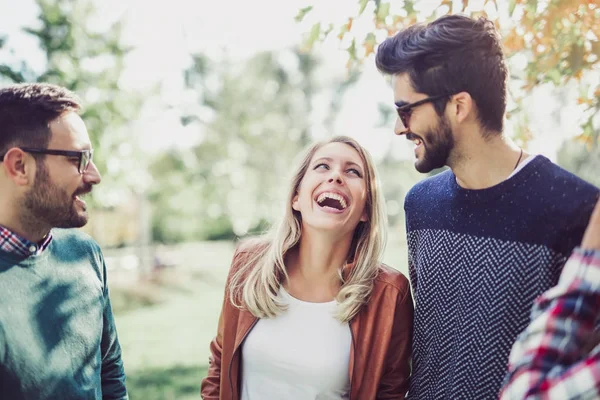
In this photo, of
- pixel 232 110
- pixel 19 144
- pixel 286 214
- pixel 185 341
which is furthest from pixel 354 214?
pixel 232 110

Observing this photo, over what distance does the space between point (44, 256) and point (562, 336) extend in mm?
2118

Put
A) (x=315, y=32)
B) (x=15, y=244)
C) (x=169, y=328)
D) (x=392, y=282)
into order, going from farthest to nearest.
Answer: (x=169, y=328)
(x=315, y=32)
(x=392, y=282)
(x=15, y=244)

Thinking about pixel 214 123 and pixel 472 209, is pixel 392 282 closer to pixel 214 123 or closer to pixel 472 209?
pixel 472 209

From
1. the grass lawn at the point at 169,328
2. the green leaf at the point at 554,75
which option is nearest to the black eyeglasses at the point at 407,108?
the green leaf at the point at 554,75

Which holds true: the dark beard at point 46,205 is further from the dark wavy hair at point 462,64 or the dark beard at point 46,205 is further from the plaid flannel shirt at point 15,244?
the dark wavy hair at point 462,64

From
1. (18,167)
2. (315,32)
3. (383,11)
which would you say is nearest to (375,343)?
(18,167)

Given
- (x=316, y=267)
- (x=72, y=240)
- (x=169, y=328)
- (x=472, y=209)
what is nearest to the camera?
(x=472, y=209)

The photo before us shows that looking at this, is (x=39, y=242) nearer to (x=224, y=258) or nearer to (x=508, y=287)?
(x=508, y=287)

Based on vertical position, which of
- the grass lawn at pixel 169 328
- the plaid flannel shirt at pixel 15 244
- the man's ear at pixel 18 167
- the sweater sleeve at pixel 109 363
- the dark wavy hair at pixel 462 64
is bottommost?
the grass lawn at pixel 169 328

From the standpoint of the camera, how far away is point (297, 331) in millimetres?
2977

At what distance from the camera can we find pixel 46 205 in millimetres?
2543

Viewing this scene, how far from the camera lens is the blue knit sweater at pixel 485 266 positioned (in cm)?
225

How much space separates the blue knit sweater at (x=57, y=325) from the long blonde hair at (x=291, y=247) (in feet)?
2.39

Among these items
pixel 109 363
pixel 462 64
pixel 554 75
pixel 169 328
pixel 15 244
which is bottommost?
pixel 169 328
